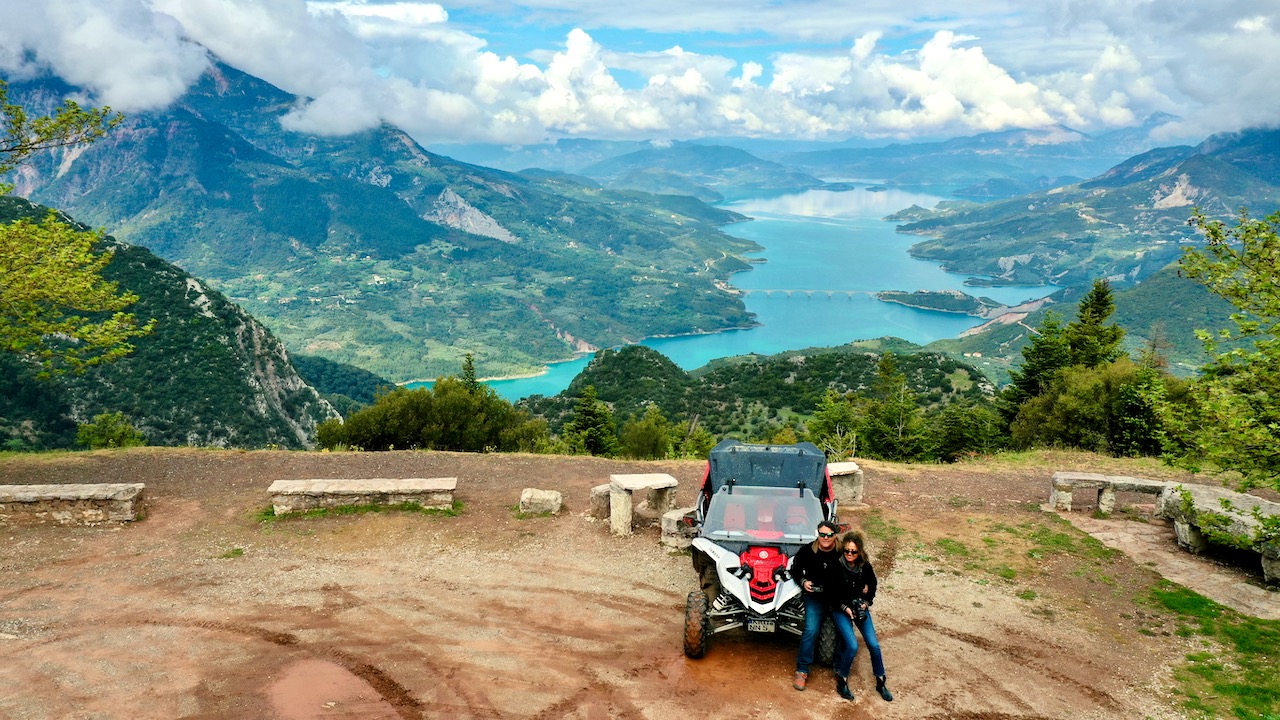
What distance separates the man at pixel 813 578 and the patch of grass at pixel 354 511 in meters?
8.72

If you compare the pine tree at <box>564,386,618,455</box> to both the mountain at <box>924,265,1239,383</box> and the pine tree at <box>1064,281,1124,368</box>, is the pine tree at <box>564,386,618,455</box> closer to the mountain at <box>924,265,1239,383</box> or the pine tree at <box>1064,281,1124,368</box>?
the pine tree at <box>1064,281,1124,368</box>

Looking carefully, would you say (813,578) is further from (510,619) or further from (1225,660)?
(1225,660)

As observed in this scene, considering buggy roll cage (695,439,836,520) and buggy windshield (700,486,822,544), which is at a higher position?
buggy roll cage (695,439,836,520)

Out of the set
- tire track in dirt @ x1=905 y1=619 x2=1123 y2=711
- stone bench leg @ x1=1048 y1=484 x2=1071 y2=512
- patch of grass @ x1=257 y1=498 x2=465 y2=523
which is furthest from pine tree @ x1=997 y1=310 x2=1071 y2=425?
patch of grass @ x1=257 y1=498 x2=465 y2=523

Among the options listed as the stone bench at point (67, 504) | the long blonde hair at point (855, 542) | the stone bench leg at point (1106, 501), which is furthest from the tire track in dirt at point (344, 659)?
the stone bench leg at point (1106, 501)

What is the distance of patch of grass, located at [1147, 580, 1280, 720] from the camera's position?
8188 millimetres

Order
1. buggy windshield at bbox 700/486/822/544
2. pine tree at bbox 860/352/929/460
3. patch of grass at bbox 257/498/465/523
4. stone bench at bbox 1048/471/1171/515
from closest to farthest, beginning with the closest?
1. buggy windshield at bbox 700/486/822/544
2. patch of grass at bbox 257/498/465/523
3. stone bench at bbox 1048/471/1171/515
4. pine tree at bbox 860/352/929/460

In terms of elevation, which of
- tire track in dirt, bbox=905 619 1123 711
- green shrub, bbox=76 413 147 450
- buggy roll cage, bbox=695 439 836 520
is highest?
buggy roll cage, bbox=695 439 836 520

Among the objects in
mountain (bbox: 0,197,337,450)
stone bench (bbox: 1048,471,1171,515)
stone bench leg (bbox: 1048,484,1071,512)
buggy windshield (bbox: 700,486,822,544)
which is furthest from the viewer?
mountain (bbox: 0,197,337,450)

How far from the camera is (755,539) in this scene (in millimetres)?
9062

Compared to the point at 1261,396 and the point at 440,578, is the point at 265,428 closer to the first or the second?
the point at 440,578

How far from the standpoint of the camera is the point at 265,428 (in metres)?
67.3

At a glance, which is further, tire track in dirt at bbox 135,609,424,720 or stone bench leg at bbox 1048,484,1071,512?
stone bench leg at bbox 1048,484,1071,512

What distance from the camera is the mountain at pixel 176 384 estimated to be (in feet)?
183
